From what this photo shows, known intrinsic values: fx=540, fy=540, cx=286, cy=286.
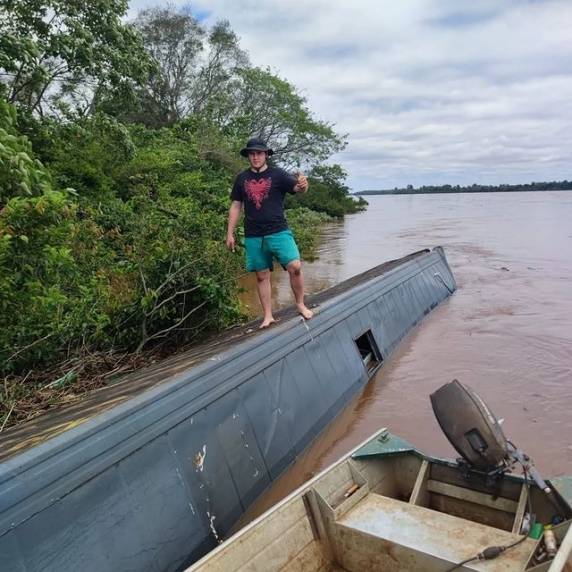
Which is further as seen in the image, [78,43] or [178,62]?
[178,62]

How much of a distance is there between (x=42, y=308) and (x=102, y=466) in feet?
9.73

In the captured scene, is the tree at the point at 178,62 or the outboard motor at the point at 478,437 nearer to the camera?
the outboard motor at the point at 478,437

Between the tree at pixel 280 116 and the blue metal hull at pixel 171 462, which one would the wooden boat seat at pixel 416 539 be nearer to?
the blue metal hull at pixel 171 462

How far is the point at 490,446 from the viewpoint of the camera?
3.54 metres

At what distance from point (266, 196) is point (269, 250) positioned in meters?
0.58

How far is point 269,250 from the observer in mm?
5809

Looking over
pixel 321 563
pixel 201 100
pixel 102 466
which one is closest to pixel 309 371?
pixel 321 563

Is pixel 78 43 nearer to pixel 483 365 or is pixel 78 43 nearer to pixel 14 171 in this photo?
pixel 14 171

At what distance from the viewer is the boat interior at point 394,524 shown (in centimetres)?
311

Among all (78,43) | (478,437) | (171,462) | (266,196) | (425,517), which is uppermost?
(78,43)

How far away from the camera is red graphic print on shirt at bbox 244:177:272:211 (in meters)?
5.63

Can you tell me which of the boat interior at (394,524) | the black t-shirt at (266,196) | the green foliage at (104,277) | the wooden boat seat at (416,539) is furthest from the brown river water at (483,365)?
the green foliage at (104,277)

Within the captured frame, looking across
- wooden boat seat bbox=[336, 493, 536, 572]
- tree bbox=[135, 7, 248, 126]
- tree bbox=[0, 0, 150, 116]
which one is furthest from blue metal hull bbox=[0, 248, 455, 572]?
tree bbox=[135, 7, 248, 126]

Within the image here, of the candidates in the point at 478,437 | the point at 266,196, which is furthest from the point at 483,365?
the point at 478,437
